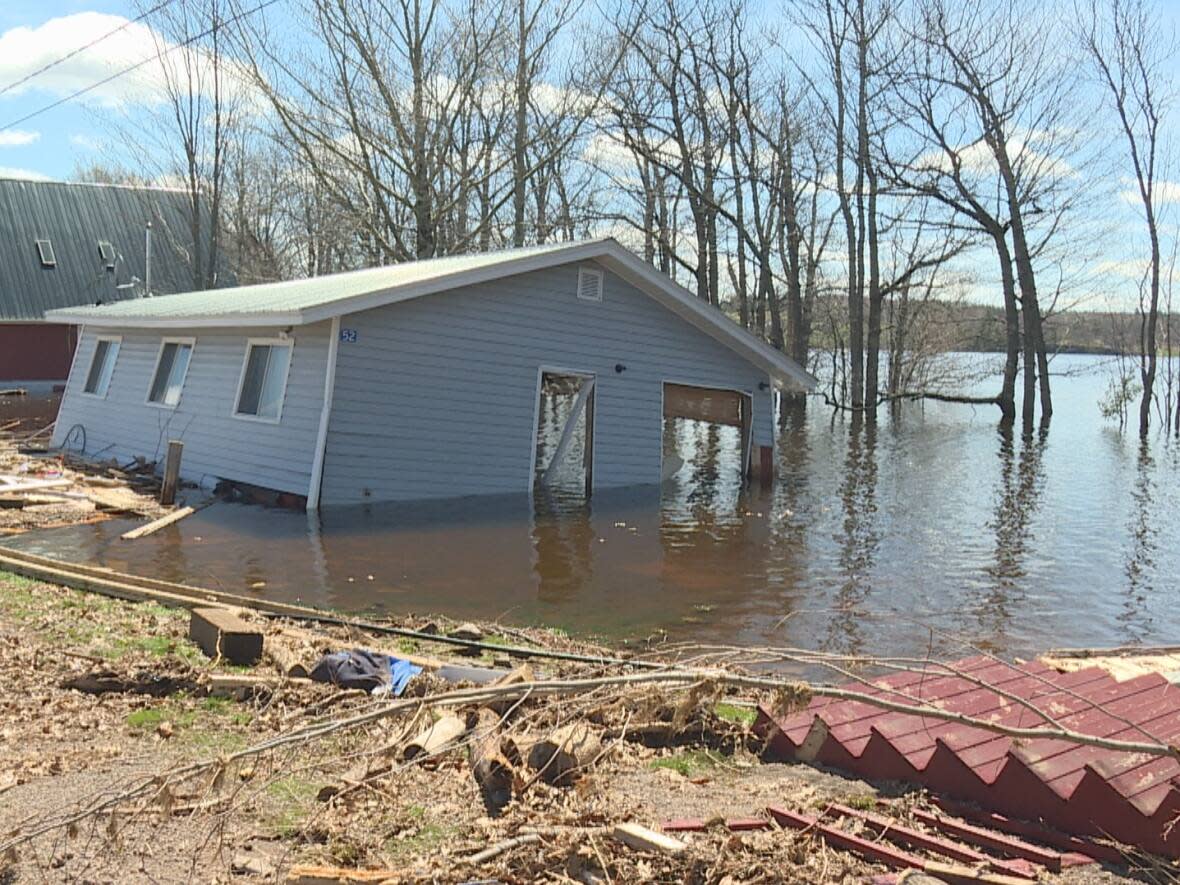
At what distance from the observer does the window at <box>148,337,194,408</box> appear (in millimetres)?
19062

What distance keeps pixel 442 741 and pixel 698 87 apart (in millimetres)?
36045

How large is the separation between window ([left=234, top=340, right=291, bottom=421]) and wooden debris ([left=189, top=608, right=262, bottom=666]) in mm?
8697

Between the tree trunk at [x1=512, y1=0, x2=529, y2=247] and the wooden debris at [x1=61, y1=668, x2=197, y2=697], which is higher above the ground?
the tree trunk at [x1=512, y1=0, x2=529, y2=247]

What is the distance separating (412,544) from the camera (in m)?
14.0

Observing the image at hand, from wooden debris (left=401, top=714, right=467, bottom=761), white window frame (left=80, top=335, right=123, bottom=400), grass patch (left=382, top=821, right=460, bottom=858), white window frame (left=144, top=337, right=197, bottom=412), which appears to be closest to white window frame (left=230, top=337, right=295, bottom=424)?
white window frame (left=144, top=337, right=197, bottom=412)

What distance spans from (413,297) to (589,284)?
3.33 metres

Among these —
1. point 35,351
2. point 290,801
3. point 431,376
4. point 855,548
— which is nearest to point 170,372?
point 431,376

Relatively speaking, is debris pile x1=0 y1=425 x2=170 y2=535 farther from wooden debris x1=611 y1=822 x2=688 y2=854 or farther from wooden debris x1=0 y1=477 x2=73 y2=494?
wooden debris x1=611 y1=822 x2=688 y2=854

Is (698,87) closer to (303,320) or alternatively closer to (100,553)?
(303,320)

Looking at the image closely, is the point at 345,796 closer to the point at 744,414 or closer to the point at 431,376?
the point at 431,376

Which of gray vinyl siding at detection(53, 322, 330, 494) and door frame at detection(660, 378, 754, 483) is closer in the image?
gray vinyl siding at detection(53, 322, 330, 494)

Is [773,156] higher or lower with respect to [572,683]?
higher

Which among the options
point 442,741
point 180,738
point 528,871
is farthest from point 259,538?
point 528,871

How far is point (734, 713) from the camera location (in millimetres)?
6652
